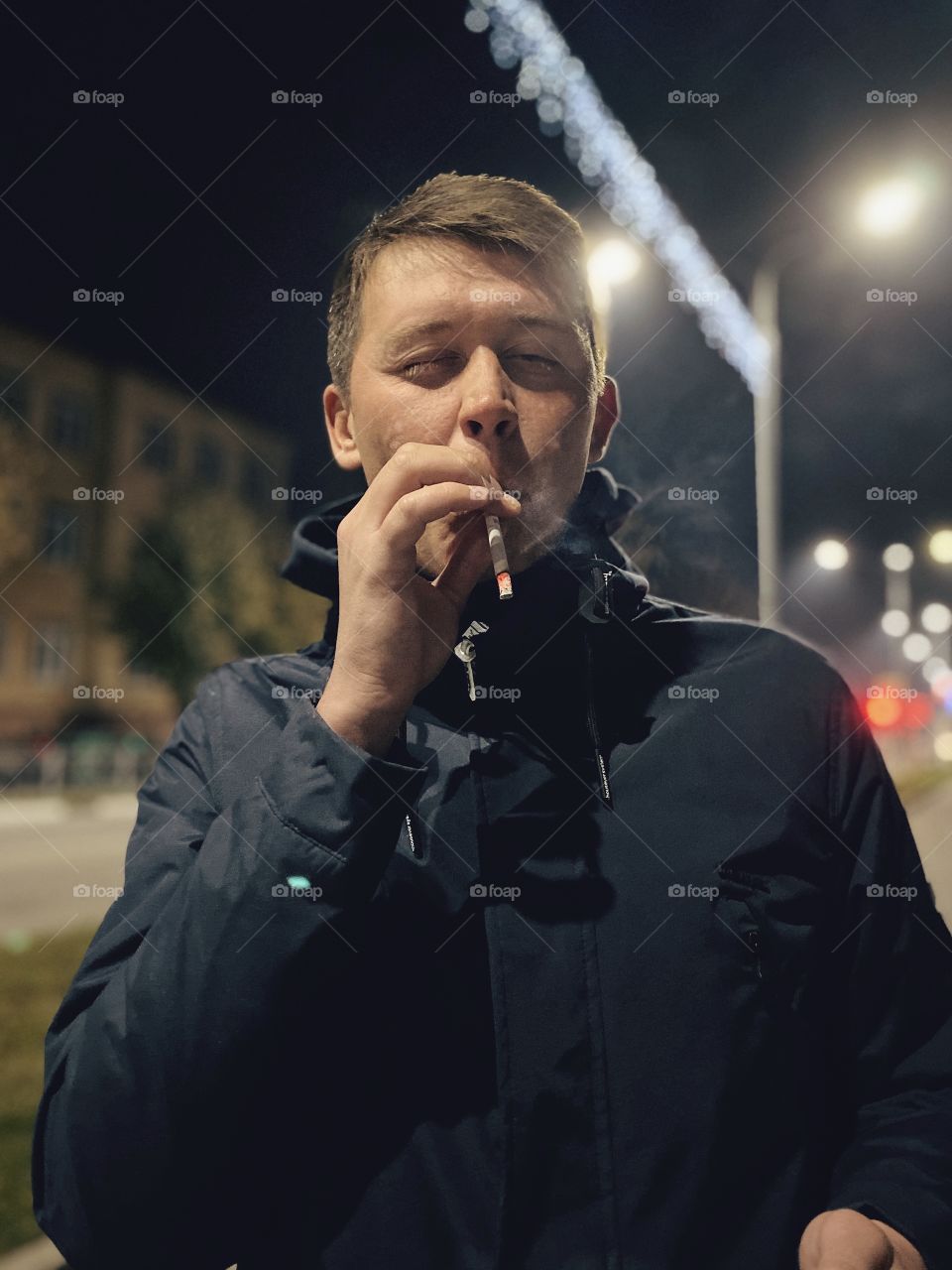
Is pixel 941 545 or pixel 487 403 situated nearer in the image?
pixel 487 403

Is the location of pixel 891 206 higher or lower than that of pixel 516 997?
higher

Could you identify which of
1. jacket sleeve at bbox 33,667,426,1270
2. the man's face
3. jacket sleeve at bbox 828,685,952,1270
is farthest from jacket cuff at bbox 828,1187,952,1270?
the man's face

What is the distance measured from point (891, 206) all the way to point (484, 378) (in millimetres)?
2188

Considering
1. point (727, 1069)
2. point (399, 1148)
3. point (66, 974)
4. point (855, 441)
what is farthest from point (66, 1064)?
point (66, 974)

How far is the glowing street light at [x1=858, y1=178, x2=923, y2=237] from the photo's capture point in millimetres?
2561

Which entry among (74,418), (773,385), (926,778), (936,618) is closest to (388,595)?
(773,385)

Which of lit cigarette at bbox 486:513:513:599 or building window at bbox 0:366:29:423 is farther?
building window at bbox 0:366:29:423

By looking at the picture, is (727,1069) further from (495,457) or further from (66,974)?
(66,974)

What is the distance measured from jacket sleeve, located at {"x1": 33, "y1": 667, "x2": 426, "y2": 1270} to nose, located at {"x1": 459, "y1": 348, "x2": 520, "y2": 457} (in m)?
0.54

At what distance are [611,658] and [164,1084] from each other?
91 cm

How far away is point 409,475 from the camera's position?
1.03 m

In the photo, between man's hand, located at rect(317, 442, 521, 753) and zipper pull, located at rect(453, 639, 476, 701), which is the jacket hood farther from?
man's hand, located at rect(317, 442, 521, 753)

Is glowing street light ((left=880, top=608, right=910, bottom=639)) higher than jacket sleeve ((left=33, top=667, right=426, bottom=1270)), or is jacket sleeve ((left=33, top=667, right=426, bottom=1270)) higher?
glowing street light ((left=880, top=608, right=910, bottom=639))

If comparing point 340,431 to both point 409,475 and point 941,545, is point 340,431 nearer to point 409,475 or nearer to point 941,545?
point 409,475
